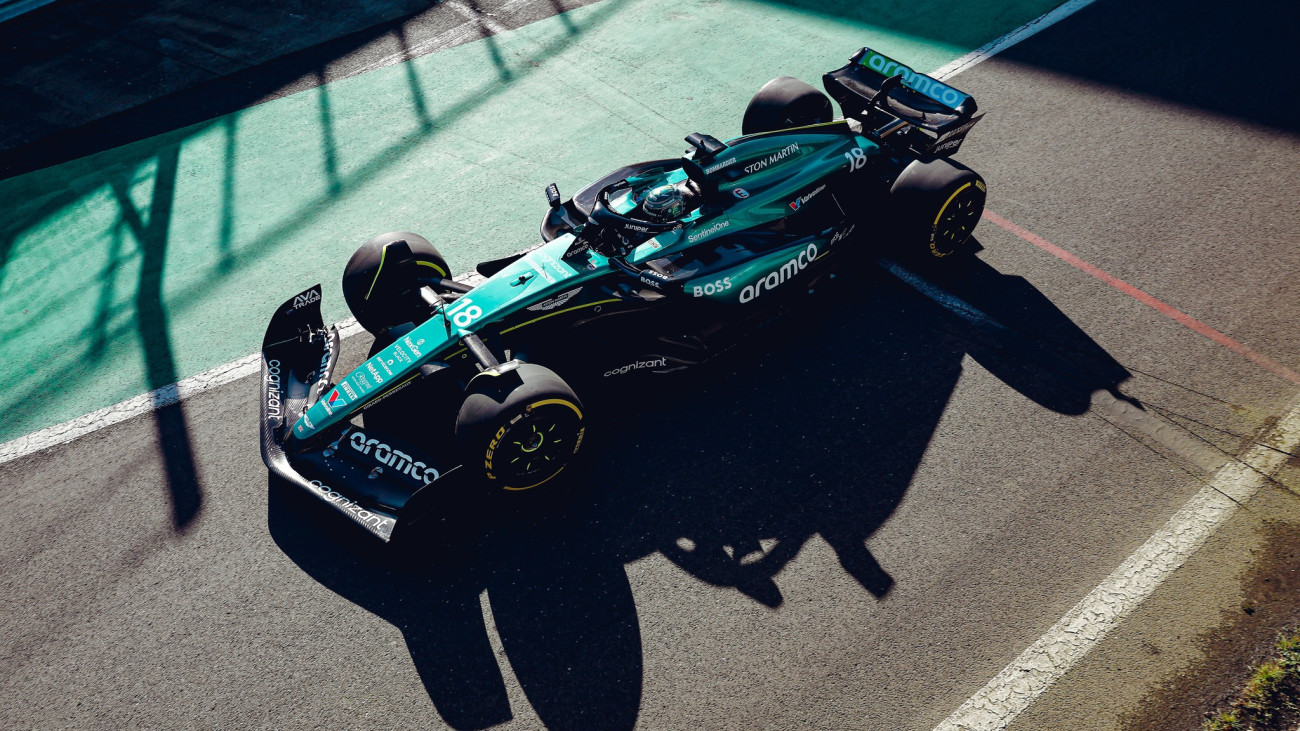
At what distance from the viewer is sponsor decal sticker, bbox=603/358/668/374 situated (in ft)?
18.7

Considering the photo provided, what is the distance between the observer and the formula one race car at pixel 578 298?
5.16 meters

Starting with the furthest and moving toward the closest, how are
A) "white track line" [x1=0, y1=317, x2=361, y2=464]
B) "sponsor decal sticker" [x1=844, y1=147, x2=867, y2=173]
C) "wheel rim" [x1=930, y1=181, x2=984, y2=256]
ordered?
"sponsor decal sticker" [x1=844, y1=147, x2=867, y2=173]
"wheel rim" [x1=930, y1=181, x2=984, y2=256]
"white track line" [x1=0, y1=317, x2=361, y2=464]

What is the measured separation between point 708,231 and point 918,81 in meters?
2.46

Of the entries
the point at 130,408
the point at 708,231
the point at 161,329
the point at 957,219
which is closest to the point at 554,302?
the point at 708,231

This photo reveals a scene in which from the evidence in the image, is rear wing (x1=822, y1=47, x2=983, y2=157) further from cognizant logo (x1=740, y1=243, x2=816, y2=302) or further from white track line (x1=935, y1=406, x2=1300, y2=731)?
white track line (x1=935, y1=406, x2=1300, y2=731)

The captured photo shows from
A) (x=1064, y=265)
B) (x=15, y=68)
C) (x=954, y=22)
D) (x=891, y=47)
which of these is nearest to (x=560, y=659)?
(x=1064, y=265)

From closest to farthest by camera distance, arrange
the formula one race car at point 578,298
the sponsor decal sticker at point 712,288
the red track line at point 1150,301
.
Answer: the formula one race car at point 578,298 < the sponsor decal sticker at point 712,288 < the red track line at point 1150,301

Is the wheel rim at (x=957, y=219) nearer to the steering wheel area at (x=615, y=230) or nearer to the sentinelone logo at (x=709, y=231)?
the sentinelone logo at (x=709, y=231)

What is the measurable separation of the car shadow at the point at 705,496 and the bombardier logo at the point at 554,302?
2.09ft

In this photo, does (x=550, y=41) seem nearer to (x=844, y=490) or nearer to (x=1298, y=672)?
(x=844, y=490)

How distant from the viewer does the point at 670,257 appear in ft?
19.7

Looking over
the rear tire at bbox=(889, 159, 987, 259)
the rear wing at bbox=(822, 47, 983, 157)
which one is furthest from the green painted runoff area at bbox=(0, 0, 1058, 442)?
the rear tire at bbox=(889, 159, 987, 259)

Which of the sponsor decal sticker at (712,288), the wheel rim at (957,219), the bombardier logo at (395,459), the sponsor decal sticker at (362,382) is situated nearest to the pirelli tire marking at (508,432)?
the bombardier logo at (395,459)

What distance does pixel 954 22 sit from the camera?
10.0 m
